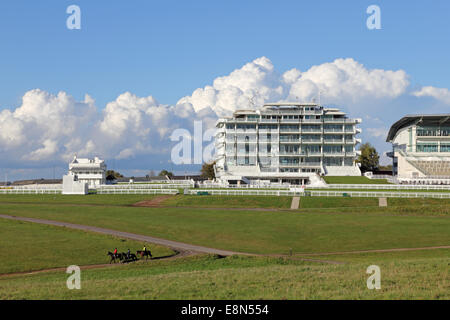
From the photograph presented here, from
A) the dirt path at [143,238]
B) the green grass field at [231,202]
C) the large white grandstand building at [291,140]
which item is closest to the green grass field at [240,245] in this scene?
the green grass field at [231,202]

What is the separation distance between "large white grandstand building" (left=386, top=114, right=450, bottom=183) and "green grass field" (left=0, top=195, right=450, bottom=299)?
46.3 meters

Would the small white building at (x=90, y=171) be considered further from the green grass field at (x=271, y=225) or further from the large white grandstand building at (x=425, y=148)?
the large white grandstand building at (x=425, y=148)

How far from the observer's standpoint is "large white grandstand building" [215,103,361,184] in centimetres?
12794

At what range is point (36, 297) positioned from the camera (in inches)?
758

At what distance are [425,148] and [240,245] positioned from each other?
94.1 metres

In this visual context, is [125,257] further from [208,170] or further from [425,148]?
[208,170]

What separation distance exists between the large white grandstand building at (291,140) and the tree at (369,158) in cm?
3805

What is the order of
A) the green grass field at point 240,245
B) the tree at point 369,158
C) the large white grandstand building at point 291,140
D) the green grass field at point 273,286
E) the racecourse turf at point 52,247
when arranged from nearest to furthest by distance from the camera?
the green grass field at point 273,286 → the green grass field at point 240,245 → the racecourse turf at point 52,247 → the large white grandstand building at point 291,140 → the tree at point 369,158

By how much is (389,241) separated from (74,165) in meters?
91.6

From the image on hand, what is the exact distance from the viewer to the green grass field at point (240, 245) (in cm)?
1989

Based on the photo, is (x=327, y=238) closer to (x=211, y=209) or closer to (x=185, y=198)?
(x=211, y=209)

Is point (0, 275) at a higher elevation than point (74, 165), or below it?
below
